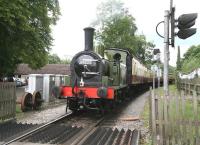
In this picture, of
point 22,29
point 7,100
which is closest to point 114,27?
point 22,29

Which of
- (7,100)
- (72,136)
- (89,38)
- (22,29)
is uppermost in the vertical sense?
(22,29)

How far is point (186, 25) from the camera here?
10.8m

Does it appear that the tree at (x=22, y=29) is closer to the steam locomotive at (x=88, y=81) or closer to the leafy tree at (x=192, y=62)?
the steam locomotive at (x=88, y=81)

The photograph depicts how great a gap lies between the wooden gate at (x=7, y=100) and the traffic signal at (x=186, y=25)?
6.94m

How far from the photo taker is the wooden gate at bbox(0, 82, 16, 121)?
47.7 feet

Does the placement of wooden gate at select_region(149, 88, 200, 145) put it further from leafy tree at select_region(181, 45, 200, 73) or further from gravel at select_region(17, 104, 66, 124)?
leafy tree at select_region(181, 45, 200, 73)

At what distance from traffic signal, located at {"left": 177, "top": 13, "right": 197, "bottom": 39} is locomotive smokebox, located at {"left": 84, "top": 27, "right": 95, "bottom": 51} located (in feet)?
20.5

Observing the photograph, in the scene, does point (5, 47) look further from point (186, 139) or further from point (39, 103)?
point (186, 139)

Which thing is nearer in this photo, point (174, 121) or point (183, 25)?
point (174, 121)

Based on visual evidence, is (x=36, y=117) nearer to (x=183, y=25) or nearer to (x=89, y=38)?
(x=89, y=38)

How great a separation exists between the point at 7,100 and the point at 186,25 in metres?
7.67

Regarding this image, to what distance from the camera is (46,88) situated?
2364 cm

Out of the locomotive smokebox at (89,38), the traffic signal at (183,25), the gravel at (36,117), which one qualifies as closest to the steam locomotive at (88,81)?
the locomotive smokebox at (89,38)

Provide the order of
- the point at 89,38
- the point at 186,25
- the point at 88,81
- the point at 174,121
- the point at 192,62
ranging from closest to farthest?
the point at 174,121 → the point at 186,25 → the point at 88,81 → the point at 89,38 → the point at 192,62
